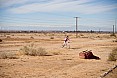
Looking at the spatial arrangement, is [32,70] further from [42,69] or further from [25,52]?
[25,52]

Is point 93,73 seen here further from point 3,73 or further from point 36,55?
point 36,55

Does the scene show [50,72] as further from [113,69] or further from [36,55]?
[36,55]

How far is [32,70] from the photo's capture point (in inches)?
623

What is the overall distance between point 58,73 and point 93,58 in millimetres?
8444

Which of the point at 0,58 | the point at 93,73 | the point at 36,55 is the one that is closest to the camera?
the point at 93,73

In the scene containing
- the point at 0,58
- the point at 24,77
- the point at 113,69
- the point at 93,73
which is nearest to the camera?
the point at 24,77

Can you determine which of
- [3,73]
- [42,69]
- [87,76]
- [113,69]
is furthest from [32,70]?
[113,69]

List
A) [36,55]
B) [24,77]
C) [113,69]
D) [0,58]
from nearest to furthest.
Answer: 1. [24,77]
2. [113,69]
3. [0,58]
4. [36,55]

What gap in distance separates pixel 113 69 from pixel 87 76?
8.43 ft

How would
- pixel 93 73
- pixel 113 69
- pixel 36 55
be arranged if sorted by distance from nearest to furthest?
pixel 93 73 < pixel 113 69 < pixel 36 55

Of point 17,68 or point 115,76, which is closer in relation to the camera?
point 115,76

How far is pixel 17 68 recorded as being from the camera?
16.5 metres

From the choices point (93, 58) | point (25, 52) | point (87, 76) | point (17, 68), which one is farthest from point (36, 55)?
point (87, 76)

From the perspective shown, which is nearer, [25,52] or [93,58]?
[93,58]
